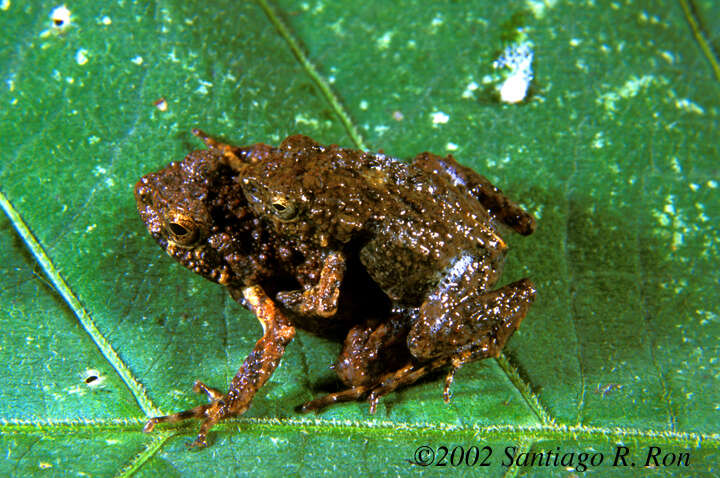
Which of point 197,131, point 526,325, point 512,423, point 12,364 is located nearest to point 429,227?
point 526,325

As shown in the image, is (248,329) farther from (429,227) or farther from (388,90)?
(388,90)

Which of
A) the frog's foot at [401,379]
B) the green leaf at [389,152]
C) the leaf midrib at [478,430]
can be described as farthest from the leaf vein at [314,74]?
the leaf midrib at [478,430]

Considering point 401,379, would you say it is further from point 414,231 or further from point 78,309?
point 78,309

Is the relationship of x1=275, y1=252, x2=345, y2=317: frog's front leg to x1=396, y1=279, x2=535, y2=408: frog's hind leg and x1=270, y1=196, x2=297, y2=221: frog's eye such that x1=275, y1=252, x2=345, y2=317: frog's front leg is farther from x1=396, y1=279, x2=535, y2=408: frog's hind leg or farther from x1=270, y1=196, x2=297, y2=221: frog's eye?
x1=396, y1=279, x2=535, y2=408: frog's hind leg

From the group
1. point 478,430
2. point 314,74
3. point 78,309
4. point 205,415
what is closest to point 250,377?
point 205,415

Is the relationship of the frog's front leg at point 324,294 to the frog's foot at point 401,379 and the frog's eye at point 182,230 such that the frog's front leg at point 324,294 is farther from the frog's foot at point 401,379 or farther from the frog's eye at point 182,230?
the frog's eye at point 182,230
